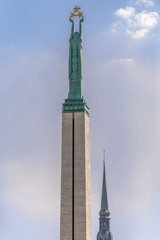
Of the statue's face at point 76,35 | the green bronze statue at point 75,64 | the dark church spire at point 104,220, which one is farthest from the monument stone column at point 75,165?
the dark church spire at point 104,220

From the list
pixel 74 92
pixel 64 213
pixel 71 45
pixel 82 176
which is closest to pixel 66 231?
pixel 64 213

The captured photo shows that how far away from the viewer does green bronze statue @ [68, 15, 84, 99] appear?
70.5 m

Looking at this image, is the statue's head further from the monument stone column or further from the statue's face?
the monument stone column

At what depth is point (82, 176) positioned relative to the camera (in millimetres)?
65938

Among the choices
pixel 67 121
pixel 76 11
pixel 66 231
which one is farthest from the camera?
pixel 76 11

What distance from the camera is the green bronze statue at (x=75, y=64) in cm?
7050

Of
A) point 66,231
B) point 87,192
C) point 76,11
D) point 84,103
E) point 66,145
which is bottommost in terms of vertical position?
point 66,231

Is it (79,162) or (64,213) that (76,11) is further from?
(64,213)

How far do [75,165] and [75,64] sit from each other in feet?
40.6

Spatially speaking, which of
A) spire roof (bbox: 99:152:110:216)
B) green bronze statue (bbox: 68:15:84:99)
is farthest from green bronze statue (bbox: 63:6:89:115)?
spire roof (bbox: 99:152:110:216)

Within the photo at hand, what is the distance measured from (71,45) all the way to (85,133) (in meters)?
11.1

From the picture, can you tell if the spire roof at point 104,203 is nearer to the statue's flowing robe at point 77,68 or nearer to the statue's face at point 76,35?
the statue's flowing robe at point 77,68

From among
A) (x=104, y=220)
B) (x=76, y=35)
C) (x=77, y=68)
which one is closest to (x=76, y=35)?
(x=76, y=35)

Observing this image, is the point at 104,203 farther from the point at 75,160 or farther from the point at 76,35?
the point at 75,160
